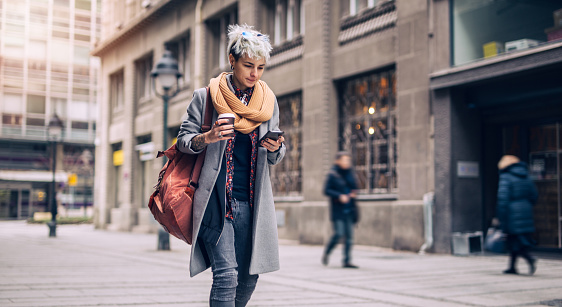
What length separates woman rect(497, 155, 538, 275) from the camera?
8703 mm

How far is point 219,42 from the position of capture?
2178 cm

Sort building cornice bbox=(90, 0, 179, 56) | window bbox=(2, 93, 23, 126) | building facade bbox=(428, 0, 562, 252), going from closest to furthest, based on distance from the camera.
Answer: building facade bbox=(428, 0, 562, 252) < building cornice bbox=(90, 0, 179, 56) < window bbox=(2, 93, 23, 126)

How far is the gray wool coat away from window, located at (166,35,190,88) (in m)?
19.9

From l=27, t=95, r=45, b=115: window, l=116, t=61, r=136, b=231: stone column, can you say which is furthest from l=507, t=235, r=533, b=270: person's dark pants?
l=27, t=95, r=45, b=115: window

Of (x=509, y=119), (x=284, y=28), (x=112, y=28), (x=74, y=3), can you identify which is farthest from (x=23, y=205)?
(x=509, y=119)

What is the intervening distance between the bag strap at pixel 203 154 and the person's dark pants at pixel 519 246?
628 centimetres

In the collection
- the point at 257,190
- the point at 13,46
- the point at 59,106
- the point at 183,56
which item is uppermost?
the point at 13,46

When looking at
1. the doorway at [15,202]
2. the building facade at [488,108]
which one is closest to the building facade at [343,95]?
the building facade at [488,108]

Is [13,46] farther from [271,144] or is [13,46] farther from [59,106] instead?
[271,144]

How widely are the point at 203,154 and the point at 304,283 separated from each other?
187 inches

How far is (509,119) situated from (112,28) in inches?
893

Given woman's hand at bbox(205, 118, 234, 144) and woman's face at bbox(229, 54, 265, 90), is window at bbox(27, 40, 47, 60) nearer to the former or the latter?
woman's face at bbox(229, 54, 265, 90)

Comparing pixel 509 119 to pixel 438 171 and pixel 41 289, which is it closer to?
pixel 438 171

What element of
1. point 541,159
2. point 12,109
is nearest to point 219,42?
point 541,159
